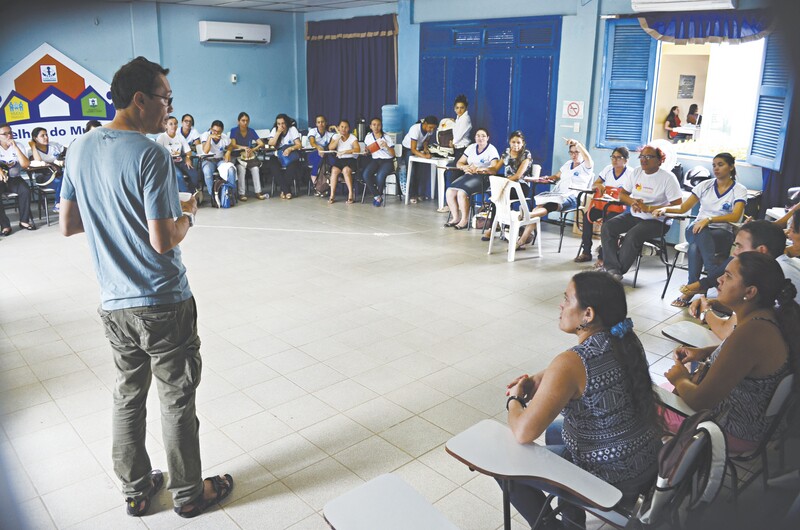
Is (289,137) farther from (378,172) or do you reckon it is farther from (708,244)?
(708,244)

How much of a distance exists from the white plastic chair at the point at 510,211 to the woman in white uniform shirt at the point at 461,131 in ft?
6.52

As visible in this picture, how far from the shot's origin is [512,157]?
23.9 feet

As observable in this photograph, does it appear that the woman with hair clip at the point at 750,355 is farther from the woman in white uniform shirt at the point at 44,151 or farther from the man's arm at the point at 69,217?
the woman in white uniform shirt at the point at 44,151

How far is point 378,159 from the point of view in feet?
30.2

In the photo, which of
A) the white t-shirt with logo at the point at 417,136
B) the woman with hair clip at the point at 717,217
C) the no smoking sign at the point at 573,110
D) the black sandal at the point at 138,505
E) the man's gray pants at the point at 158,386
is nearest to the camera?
the man's gray pants at the point at 158,386

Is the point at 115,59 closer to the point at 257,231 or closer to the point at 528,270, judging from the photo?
the point at 257,231

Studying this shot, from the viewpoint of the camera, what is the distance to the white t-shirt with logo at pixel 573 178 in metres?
6.81

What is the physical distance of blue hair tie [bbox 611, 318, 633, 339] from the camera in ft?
6.37

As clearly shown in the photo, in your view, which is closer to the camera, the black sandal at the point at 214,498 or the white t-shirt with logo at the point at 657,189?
the black sandal at the point at 214,498

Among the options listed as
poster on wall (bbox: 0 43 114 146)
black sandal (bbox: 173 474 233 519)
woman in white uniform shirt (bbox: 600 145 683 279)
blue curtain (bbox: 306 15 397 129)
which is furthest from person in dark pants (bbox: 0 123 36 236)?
woman in white uniform shirt (bbox: 600 145 683 279)

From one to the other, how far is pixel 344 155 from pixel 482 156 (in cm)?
217

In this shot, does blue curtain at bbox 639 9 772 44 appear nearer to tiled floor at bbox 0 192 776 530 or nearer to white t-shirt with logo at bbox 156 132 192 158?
tiled floor at bbox 0 192 776 530

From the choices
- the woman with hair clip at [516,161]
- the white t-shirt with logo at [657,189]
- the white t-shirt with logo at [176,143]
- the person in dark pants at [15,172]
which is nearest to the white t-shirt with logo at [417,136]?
the woman with hair clip at [516,161]

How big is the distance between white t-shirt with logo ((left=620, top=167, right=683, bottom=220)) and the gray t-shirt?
450cm
